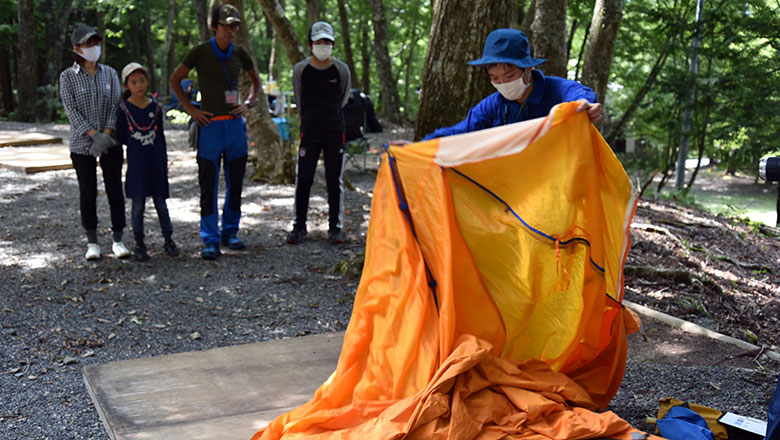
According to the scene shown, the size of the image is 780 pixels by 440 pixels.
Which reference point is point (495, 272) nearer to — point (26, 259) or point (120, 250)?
point (120, 250)

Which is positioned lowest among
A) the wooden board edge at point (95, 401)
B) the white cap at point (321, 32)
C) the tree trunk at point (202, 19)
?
the wooden board edge at point (95, 401)

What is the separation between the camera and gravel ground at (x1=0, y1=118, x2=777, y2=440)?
3785mm

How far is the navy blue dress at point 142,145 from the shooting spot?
19.6 ft

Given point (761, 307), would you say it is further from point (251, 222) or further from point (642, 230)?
point (251, 222)

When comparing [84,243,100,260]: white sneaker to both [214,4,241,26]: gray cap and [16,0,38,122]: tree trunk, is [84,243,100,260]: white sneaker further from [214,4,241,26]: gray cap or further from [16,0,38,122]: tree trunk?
[16,0,38,122]: tree trunk

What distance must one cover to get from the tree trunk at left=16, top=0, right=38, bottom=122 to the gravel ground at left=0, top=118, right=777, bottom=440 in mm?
11943

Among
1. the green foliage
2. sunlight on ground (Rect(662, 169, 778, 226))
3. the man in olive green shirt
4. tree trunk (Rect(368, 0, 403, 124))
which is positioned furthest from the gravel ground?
sunlight on ground (Rect(662, 169, 778, 226))

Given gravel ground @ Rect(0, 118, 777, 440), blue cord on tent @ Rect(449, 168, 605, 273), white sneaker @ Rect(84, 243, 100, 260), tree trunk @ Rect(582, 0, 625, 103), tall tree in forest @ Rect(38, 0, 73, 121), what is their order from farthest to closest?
tall tree in forest @ Rect(38, 0, 73, 121)
tree trunk @ Rect(582, 0, 625, 103)
white sneaker @ Rect(84, 243, 100, 260)
gravel ground @ Rect(0, 118, 777, 440)
blue cord on tent @ Rect(449, 168, 605, 273)

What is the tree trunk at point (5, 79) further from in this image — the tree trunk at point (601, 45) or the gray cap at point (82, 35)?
the tree trunk at point (601, 45)

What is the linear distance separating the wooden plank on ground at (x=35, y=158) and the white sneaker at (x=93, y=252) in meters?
5.32

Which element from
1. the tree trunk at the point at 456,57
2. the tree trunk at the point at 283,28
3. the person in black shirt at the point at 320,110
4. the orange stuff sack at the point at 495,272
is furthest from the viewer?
the tree trunk at the point at 283,28

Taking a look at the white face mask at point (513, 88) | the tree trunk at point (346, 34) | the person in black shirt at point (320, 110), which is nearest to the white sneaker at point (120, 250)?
the person in black shirt at point (320, 110)

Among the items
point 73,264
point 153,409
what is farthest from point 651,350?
point 73,264

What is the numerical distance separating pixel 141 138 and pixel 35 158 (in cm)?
694
